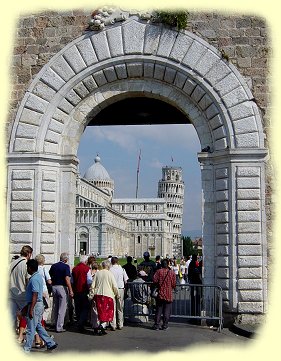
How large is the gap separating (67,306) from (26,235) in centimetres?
181

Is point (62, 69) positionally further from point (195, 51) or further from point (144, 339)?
point (144, 339)

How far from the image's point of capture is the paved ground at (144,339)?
956cm

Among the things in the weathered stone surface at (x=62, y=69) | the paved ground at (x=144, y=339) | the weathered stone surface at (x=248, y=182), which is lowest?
the paved ground at (x=144, y=339)

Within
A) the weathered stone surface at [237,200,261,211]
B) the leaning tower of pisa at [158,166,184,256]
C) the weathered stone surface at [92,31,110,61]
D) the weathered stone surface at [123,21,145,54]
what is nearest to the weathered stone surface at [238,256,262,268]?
the weathered stone surface at [237,200,261,211]

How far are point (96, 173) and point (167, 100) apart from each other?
432ft

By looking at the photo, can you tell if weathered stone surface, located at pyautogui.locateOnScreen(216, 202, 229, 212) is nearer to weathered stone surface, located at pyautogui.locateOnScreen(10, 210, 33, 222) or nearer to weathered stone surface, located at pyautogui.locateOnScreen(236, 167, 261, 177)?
weathered stone surface, located at pyautogui.locateOnScreen(236, 167, 261, 177)

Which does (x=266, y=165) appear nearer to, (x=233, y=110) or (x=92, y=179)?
(x=233, y=110)

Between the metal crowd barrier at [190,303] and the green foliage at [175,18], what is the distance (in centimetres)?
577

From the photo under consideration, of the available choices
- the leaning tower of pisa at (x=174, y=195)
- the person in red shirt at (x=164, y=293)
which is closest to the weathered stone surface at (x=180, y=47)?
the person in red shirt at (x=164, y=293)

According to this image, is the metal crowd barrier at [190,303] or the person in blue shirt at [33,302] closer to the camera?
the person in blue shirt at [33,302]

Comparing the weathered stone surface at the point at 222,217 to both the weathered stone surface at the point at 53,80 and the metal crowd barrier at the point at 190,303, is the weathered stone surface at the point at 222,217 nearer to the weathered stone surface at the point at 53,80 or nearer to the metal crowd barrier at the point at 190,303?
the metal crowd barrier at the point at 190,303

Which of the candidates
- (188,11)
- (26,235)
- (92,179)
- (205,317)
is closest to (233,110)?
(188,11)

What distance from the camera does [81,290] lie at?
1156 centimetres

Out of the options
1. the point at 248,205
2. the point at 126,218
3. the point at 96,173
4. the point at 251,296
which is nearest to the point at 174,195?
the point at 126,218
